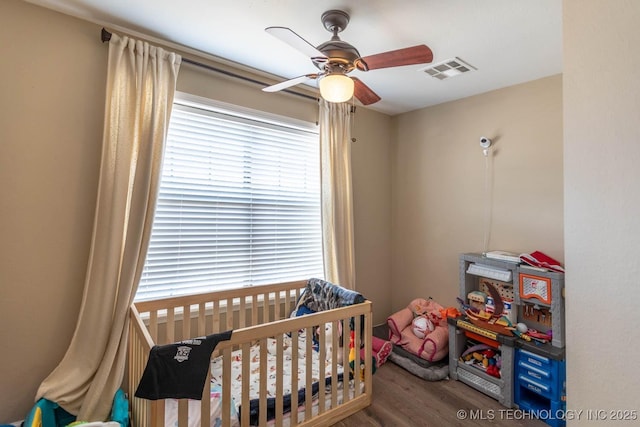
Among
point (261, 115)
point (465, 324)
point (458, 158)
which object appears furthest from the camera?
point (458, 158)

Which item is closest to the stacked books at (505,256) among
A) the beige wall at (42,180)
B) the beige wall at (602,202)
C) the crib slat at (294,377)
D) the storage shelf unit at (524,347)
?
the storage shelf unit at (524,347)

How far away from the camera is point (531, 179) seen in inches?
95.6

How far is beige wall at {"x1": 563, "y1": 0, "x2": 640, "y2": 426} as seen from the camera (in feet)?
2.97

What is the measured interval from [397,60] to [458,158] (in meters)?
1.68

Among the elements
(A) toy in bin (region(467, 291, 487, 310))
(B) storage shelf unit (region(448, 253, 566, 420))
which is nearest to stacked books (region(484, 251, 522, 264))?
(B) storage shelf unit (region(448, 253, 566, 420))

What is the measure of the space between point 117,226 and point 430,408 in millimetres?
2340

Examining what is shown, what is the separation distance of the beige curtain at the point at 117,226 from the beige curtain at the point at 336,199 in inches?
53.2

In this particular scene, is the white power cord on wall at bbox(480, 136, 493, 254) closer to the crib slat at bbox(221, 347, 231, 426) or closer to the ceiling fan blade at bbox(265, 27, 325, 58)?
the ceiling fan blade at bbox(265, 27, 325, 58)

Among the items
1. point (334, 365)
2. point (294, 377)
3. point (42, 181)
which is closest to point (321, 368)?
point (334, 365)

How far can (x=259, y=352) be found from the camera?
5.43 ft

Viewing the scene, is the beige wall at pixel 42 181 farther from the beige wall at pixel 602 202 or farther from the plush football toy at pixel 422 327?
the plush football toy at pixel 422 327

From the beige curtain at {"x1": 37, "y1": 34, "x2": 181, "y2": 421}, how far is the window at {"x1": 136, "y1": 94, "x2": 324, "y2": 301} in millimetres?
206

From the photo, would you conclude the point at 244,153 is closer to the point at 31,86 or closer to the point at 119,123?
the point at 119,123

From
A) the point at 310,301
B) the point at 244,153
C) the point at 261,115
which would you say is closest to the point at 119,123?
the point at 244,153
